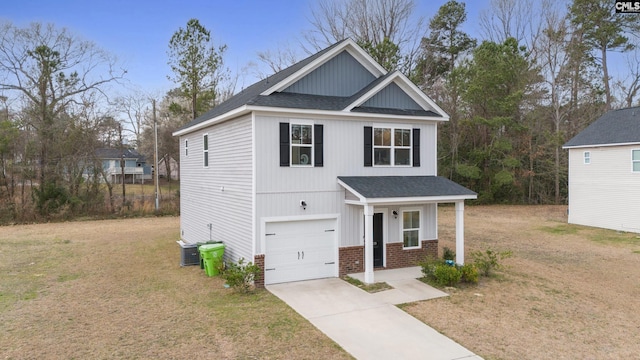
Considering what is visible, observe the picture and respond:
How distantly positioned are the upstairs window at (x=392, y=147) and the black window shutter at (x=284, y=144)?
2896 mm

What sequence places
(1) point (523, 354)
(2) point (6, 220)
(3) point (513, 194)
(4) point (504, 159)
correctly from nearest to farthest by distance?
(1) point (523, 354)
(2) point (6, 220)
(4) point (504, 159)
(3) point (513, 194)

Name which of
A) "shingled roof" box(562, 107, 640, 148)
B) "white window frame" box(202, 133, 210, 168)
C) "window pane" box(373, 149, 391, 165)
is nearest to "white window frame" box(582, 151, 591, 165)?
"shingled roof" box(562, 107, 640, 148)

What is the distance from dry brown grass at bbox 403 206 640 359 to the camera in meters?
7.27

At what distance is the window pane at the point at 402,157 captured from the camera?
12.9 meters

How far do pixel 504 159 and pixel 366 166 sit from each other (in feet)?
75.6

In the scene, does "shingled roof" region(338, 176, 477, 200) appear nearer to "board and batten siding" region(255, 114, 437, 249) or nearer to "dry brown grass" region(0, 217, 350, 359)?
"board and batten siding" region(255, 114, 437, 249)

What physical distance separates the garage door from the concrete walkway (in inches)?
Result: 11.3

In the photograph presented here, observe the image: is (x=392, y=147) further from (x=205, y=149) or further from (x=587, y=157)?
(x=587, y=157)

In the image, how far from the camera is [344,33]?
32.9m

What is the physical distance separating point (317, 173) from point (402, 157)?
3105 mm

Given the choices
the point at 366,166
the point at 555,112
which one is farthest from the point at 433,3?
the point at 366,166

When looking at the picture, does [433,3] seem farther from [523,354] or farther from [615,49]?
[523,354]

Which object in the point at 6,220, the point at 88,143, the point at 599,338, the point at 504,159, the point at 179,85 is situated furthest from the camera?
the point at 504,159

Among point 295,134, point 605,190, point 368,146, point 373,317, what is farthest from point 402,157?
point 605,190
